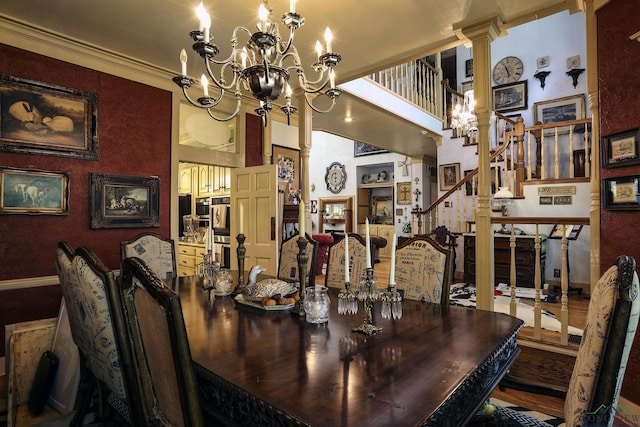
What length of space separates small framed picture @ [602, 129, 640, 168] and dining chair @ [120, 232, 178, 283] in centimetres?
320

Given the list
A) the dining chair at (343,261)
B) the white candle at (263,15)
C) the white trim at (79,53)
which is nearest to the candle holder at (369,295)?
the dining chair at (343,261)

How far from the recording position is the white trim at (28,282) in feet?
9.10

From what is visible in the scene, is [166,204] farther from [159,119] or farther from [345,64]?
[345,64]

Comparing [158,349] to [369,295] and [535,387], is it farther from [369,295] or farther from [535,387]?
[535,387]

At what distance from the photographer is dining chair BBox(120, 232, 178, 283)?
272 centimetres

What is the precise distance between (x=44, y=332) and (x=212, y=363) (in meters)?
1.81

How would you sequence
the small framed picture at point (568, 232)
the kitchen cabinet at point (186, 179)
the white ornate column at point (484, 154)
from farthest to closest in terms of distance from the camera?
the kitchen cabinet at point (186, 179) < the small framed picture at point (568, 232) < the white ornate column at point (484, 154)

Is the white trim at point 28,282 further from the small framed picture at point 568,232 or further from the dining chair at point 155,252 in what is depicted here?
the small framed picture at point 568,232

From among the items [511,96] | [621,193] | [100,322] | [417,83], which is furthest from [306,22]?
[511,96]

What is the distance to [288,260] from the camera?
8.97 ft

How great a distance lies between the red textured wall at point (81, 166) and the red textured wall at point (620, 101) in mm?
3901

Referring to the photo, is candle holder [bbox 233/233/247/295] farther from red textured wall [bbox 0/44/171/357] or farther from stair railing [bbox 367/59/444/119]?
stair railing [bbox 367/59/444/119]

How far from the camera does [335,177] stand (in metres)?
11.0

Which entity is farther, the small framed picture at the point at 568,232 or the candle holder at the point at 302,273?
the small framed picture at the point at 568,232
